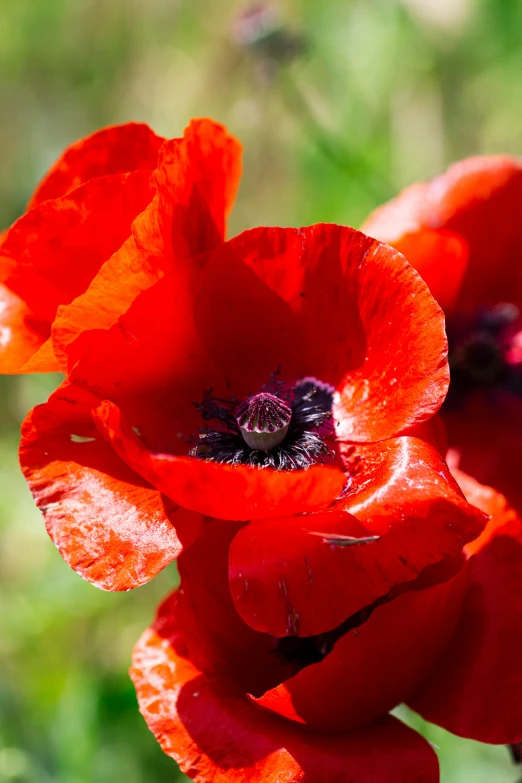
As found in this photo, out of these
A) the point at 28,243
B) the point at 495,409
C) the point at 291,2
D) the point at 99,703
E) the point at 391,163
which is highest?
the point at 291,2

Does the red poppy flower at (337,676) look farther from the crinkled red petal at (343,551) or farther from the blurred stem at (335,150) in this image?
the blurred stem at (335,150)

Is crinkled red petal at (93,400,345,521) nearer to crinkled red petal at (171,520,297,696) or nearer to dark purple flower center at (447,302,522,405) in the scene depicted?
crinkled red petal at (171,520,297,696)

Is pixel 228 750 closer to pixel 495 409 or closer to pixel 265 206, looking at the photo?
pixel 495 409

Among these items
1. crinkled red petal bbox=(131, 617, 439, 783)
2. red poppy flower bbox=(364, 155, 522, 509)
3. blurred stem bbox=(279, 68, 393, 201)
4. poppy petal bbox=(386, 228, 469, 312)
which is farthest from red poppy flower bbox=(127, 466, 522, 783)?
blurred stem bbox=(279, 68, 393, 201)

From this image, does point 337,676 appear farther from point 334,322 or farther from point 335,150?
point 335,150

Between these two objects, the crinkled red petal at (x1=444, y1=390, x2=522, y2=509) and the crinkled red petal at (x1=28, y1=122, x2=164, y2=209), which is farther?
the crinkled red petal at (x1=444, y1=390, x2=522, y2=509)

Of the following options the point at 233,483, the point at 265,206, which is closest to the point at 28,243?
the point at 233,483

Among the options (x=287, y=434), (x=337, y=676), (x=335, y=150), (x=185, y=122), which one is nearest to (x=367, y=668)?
(x=337, y=676)

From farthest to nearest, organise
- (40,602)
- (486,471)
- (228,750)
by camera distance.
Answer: (40,602)
(486,471)
(228,750)
